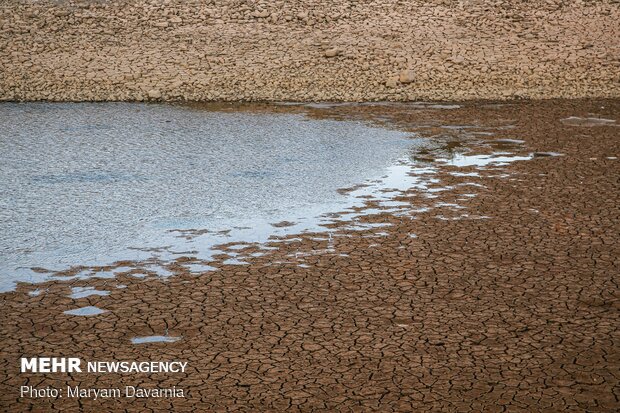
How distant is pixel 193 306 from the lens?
19.6ft

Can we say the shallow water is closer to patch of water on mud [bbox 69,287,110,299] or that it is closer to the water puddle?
the water puddle

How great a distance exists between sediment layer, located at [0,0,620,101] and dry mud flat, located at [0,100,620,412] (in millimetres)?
8245

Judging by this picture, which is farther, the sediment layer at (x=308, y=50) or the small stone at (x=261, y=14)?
the small stone at (x=261, y=14)

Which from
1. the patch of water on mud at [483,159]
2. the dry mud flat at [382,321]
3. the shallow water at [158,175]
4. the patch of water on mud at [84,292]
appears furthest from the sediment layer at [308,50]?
the patch of water on mud at [84,292]

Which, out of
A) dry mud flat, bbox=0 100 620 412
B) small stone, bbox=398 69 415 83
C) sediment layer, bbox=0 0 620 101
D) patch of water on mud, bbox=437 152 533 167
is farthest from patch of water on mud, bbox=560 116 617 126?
dry mud flat, bbox=0 100 620 412

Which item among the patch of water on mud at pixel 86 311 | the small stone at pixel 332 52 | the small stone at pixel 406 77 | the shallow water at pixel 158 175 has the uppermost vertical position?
the small stone at pixel 332 52

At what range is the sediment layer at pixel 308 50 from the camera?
16.4 meters

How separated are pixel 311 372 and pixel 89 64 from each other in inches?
536

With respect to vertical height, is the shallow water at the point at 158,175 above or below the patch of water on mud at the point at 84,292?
below

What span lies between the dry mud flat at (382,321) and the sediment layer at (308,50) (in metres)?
8.25

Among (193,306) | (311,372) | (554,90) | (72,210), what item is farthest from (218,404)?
(554,90)

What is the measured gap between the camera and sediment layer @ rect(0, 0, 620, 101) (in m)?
16.4

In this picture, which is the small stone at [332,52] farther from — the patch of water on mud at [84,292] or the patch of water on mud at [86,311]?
the patch of water on mud at [86,311]

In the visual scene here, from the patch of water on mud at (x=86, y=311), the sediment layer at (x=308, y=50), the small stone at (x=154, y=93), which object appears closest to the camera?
the patch of water on mud at (x=86, y=311)
